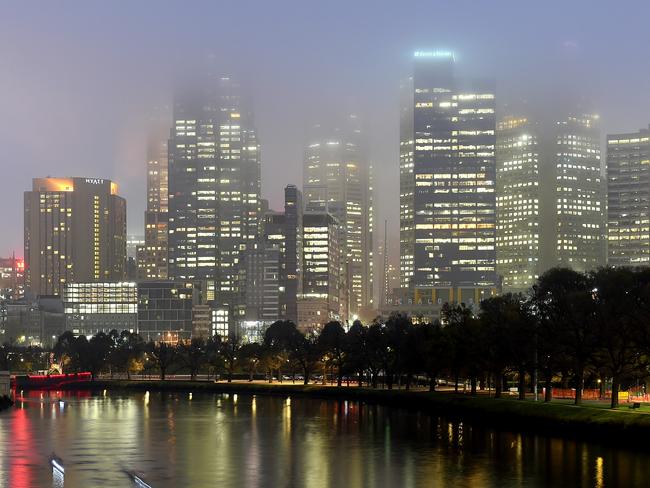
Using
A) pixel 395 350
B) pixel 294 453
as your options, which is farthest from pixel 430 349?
pixel 294 453

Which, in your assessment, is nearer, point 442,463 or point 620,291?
point 442,463

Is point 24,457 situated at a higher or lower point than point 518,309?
lower

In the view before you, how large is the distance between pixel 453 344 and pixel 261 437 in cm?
4265

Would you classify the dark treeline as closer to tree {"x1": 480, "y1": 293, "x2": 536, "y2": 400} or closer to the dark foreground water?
tree {"x1": 480, "y1": 293, "x2": 536, "y2": 400}

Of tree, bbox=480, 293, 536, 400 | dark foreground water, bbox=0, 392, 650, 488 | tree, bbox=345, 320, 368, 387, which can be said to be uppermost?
tree, bbox=480, 293, 536, 400

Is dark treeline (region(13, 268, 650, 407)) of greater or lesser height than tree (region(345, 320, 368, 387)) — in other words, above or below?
above

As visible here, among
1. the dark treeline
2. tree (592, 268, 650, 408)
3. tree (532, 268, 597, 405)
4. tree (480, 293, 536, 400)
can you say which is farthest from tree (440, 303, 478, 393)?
tree (592, 268, 650, 408)

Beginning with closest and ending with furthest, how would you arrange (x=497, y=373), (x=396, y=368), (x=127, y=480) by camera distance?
(x=127, y=480), (x=497, y=373), (x=396, y=368)

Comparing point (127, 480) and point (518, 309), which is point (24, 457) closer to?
point (127, 480)

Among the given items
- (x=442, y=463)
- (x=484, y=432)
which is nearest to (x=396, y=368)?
(x=484, y=432)

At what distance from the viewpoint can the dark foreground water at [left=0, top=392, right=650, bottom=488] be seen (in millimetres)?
80125

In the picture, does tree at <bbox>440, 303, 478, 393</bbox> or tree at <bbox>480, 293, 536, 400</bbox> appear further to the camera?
tree at <bbox>440, 303, 478, 393</bbox>

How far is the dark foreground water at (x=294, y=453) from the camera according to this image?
80125 mm

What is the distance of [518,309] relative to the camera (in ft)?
469
